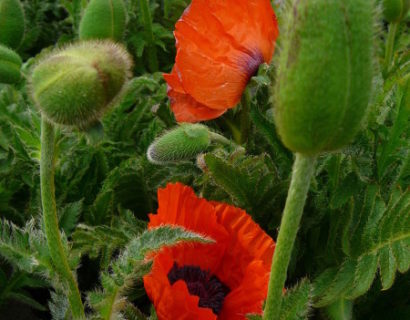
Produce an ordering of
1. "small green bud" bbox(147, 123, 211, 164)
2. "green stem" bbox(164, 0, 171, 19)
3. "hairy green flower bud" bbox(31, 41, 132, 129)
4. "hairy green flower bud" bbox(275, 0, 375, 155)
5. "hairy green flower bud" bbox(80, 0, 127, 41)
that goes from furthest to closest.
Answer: "green stem" bbox(164, 0, 171, 19), "hairy green flower bud" bbox(80, 0, 127, 41), "small green bud" bbox(147, 123, 211, 164), "hairy green flower bud" bbox(31, 41, 132, 129), "hairy green flower bud" bbox(275, 0, 375, 155)

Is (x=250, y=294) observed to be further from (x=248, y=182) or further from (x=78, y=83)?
(x=78, y=83)

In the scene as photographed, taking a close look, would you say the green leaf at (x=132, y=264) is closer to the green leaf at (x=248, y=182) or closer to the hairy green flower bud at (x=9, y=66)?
the green leaf at (x=248, y=182)

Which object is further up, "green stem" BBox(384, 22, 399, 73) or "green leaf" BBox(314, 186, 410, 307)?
"green stem" BBox(384, 22, 399, 73)

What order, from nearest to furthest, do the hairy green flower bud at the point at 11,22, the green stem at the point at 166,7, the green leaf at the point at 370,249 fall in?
the green leaf at the point at 370,249
the hairy green flower bud at the point at 11,22
the green stem at the point at 166,7

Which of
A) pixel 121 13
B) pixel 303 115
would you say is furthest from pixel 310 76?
pixel 121 13

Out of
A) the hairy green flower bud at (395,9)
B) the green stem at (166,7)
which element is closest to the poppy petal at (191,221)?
the hairy green flower bud at (395,9)

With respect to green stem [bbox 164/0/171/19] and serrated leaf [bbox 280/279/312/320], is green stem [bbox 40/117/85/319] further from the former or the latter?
green stem [bbox 164/0/171/19]

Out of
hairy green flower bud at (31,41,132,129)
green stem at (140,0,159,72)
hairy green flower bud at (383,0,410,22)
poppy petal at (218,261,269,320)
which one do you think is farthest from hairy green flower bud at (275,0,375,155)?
green stem at (140,0,159,72)
